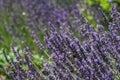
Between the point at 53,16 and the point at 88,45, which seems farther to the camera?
the point at 53,16

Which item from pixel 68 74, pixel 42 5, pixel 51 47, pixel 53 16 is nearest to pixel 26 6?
pixel 42 5

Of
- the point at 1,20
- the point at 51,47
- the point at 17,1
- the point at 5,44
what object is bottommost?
the point at 51,47

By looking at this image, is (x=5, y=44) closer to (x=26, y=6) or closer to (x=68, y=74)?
(x=26, y=6)

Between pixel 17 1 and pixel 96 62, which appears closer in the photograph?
pixel 96 62

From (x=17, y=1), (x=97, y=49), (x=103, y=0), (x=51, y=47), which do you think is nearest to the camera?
(x=97, y=49)

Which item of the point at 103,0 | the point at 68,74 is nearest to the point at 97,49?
the point at 68,74

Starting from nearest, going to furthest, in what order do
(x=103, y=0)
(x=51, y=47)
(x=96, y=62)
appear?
1. (x=96, y=62)
2. (x=51, y=47)
3. (x=103, y=0)

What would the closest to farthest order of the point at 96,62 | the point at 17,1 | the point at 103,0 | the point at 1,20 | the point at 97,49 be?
the point at 96,62, the point at 97,49, the point at 103,0, the point at 1,20, the point at 17,1

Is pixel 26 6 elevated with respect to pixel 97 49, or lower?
elevated

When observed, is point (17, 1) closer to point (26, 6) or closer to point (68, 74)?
point (26, 6)
